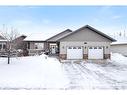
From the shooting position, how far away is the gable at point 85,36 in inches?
718

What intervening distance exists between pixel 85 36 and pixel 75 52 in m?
1.76

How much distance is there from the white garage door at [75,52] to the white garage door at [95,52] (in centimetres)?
81

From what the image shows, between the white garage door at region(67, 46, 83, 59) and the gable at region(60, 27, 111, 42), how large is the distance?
2.69 feet

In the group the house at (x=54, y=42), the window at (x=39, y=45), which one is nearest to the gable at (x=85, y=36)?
the house at (x=54, y=42)

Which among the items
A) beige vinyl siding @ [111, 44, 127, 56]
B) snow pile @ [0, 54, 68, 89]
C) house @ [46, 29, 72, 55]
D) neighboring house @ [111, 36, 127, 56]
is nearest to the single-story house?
house @ [46, 29, 72, 55]

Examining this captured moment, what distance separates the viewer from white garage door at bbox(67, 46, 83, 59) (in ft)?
58.8

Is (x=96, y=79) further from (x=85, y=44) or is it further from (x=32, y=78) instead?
(x=85, y=44)

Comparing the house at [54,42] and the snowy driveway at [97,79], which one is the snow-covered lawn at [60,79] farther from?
the house at [54,42]

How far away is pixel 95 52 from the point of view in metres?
18.2

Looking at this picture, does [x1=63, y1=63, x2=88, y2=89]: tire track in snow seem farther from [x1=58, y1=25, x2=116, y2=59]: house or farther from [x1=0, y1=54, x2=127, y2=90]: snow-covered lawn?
[x1=58, y1=25, x2=116, y2=59]: house

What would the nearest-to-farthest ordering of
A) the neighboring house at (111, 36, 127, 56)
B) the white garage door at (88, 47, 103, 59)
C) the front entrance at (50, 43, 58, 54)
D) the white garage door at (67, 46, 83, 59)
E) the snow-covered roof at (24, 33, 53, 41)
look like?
the white garage door at (67, 46, 83, 59) → the white garage door at (88, 47, 103, 59) → the snow-covered roof at (24, 33, 53, 41) → the neighboring house at (111, 36, 127, 56) → the front entrance at (50, 43, 58, 54)
